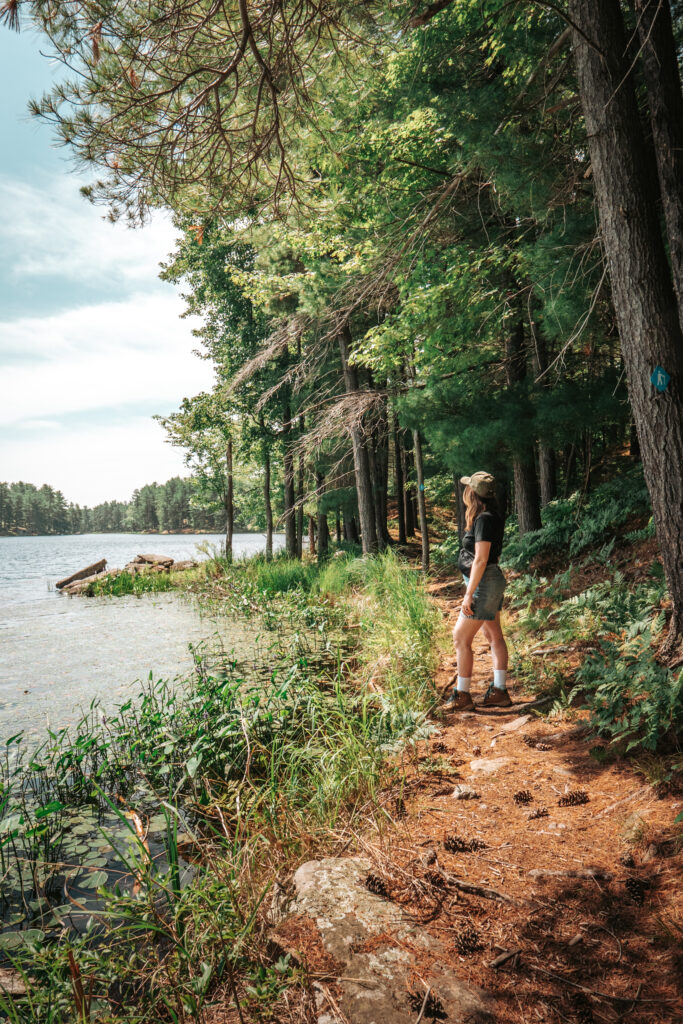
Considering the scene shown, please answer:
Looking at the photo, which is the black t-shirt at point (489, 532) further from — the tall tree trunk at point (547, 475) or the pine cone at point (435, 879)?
the tall tree trunk at point (547, 475)

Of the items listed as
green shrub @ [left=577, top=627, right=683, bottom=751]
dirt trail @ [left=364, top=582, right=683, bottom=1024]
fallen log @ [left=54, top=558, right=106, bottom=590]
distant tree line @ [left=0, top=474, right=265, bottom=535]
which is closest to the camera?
dirt trail @ [left=364, top=582, right=683, bottom=1024]

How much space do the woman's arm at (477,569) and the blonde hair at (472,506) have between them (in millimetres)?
244

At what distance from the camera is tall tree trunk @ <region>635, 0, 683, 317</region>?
3.58 metres

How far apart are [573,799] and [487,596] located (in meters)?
1.59

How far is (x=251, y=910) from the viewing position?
2102 mm

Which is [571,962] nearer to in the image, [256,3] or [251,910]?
[251,910]

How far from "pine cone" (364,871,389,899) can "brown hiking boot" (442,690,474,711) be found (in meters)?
2.23

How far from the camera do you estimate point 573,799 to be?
9.27 ft

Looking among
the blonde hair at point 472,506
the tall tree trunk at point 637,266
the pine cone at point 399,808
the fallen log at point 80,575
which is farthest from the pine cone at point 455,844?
the fallen log at point 80,575

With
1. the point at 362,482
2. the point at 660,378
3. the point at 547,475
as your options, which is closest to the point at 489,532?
the point at 660,378

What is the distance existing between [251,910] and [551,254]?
6049 mm

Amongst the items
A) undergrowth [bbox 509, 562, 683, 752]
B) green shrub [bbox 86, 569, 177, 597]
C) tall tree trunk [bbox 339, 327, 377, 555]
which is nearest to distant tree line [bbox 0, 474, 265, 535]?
green shrub [bbox 86, 569, 177, 597]

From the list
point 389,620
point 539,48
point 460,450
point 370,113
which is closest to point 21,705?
point 389,620

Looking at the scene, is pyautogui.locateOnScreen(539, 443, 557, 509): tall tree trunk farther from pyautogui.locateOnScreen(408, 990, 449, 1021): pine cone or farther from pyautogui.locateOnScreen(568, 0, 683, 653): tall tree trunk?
pyautogui.locateOnScreen(408, 990, 449, 1021): pine cone
